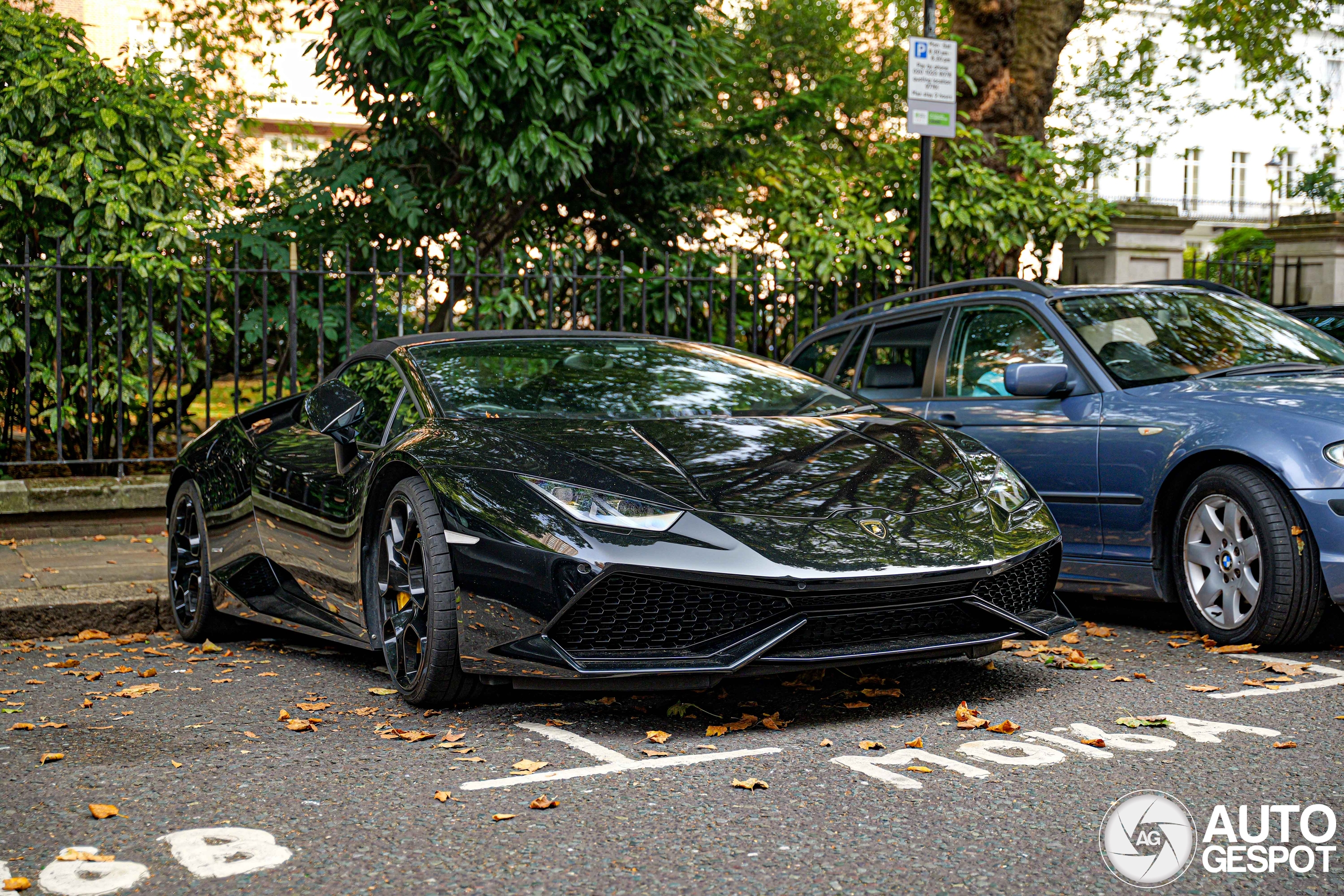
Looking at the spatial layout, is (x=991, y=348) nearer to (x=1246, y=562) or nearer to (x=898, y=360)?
(x=898, y=360)

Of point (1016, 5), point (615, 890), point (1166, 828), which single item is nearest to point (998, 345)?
point (1166, 828)

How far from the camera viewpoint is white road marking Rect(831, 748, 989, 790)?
3.64 meters

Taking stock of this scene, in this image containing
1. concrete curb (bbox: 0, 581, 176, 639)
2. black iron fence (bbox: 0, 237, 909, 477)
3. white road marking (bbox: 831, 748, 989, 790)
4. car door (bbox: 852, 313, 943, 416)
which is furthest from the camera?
black iron fence (bbox: 0, 237, 909, 477)

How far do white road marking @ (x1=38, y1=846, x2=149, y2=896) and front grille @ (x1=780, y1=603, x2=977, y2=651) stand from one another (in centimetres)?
182

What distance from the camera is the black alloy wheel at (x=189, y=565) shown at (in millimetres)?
6180

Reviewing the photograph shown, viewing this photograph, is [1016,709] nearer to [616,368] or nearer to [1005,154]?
[616,368]

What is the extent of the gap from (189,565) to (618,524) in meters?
3.00

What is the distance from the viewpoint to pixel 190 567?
6.36m

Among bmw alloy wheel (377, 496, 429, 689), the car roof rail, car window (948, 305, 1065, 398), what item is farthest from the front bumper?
the car roof rail

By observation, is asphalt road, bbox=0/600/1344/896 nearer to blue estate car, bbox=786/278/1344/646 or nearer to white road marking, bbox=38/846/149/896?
white road marking, bbox=38/846/149/896

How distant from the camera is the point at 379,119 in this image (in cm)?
1117

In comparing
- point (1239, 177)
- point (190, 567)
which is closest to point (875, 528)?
point (190, 567)

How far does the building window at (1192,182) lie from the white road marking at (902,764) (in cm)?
5300

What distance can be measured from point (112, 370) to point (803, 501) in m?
6.38
